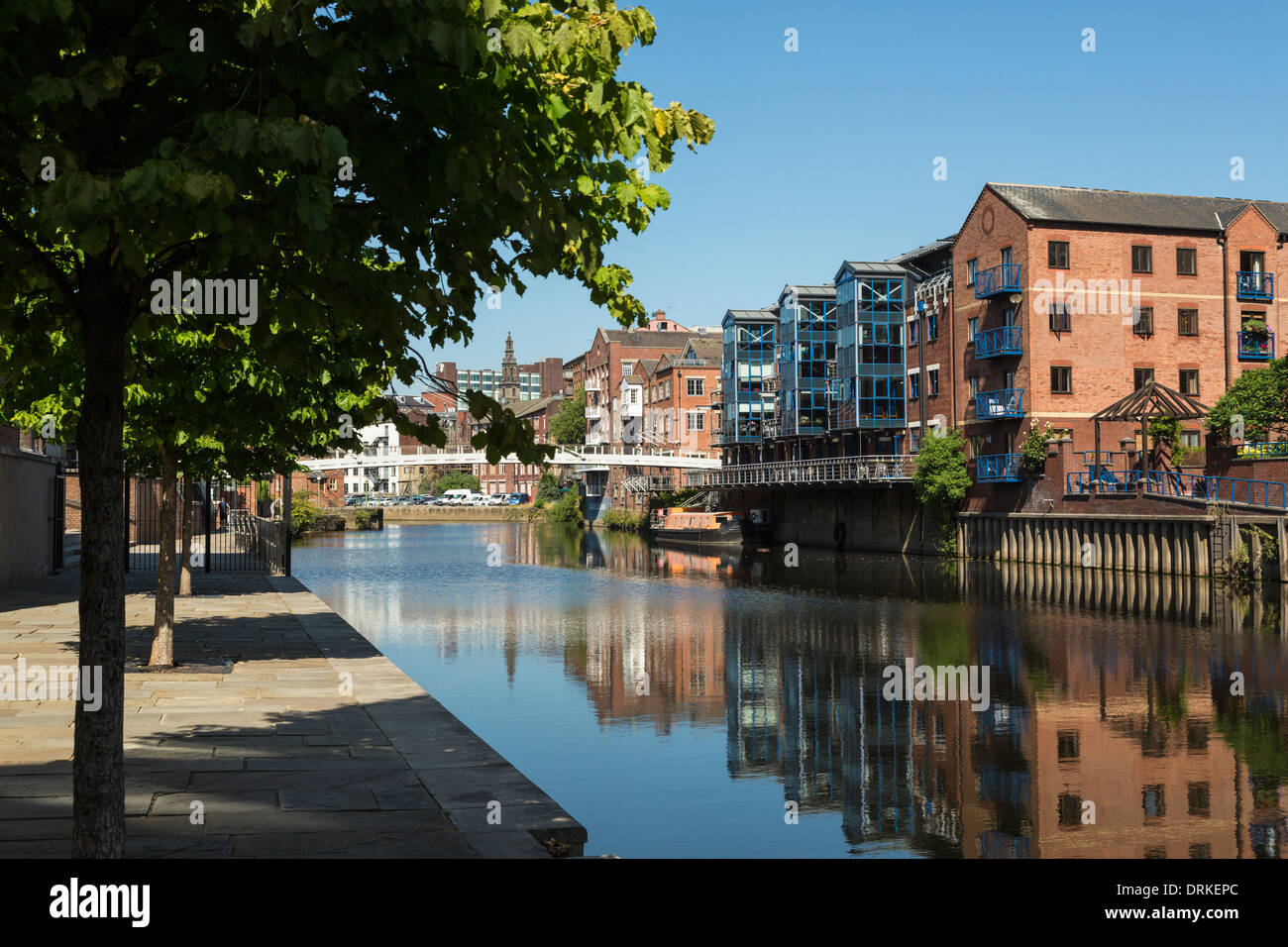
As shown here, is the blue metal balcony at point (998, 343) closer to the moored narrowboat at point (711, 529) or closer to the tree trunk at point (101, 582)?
the moored narrowboat at point (711, 529)

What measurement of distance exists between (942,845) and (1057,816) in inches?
71.1

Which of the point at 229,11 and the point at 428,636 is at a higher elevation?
the point at 229,11

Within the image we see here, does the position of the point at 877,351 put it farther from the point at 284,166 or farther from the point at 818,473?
the point at 284,166

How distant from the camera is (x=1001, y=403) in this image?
53.1m

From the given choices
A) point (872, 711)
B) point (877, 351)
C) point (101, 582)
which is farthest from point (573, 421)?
point (101, 582)

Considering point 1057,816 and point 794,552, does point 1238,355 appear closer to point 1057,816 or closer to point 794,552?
point 794,552

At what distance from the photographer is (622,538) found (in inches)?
3337

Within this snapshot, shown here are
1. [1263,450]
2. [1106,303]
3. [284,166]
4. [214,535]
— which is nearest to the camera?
[284,166]

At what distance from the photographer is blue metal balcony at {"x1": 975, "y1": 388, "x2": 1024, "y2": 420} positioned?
51.6 metres

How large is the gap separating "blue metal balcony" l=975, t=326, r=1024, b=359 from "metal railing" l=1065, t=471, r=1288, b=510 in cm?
638

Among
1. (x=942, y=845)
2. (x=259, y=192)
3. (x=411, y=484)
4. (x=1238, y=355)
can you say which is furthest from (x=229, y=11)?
(x=411, y=484)

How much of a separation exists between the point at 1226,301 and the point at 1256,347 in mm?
2445

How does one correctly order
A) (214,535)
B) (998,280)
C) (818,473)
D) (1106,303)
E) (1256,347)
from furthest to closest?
1. (818,473)
2. (214,535)
3. (1256,347)
4. (998,280)
5. (1106,303)
